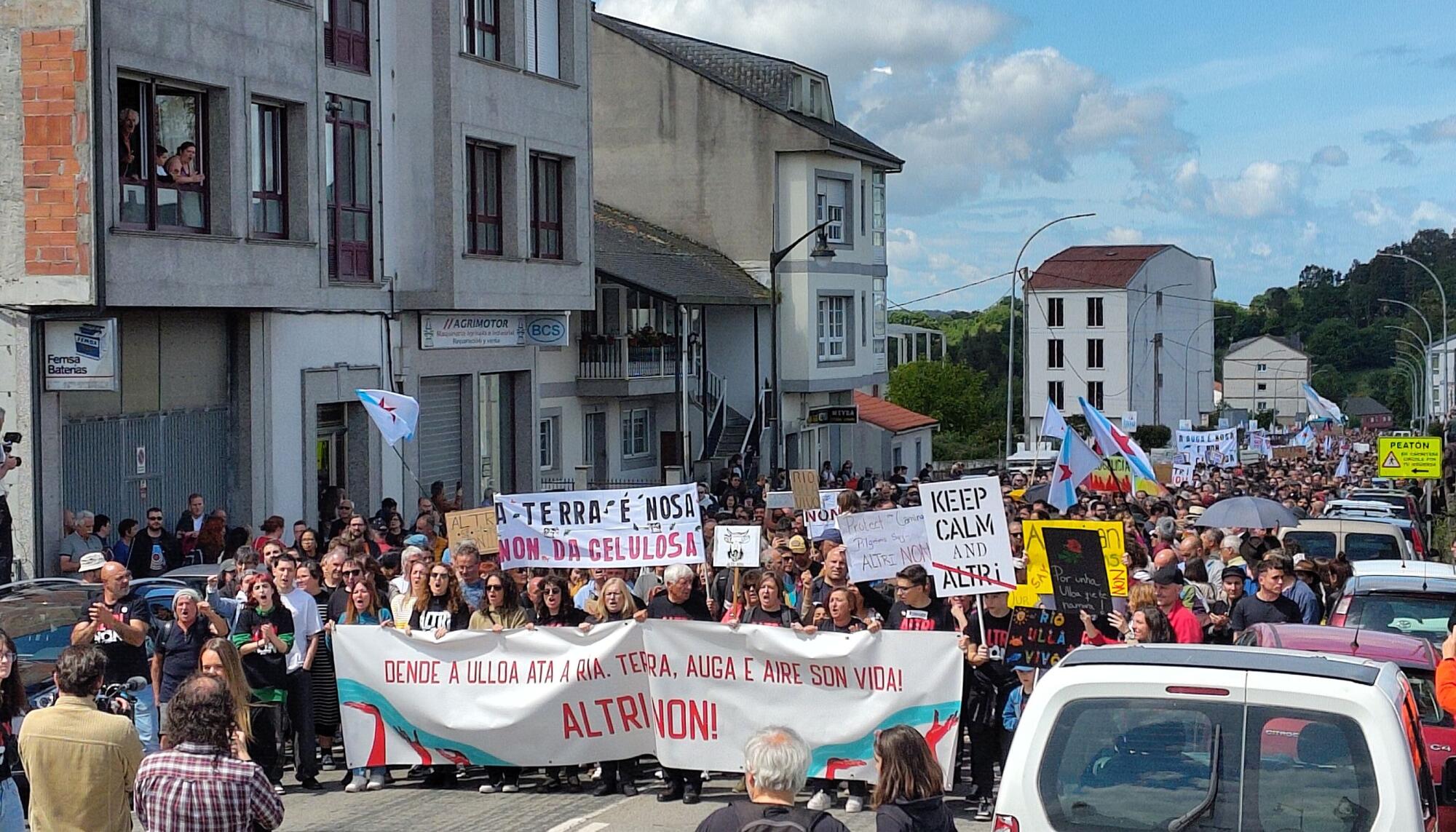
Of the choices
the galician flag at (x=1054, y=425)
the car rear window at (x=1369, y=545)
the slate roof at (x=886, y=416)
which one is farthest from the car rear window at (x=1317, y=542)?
the slate roof at (x=886, y=416)

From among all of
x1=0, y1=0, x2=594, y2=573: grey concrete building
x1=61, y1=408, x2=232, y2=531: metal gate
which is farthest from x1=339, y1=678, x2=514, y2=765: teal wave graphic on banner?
x1=61, y1=408, x2=232, y2=531: metal gate

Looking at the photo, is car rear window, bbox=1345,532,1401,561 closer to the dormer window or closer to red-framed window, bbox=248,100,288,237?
red-framed window, bbox=248,100,288,237

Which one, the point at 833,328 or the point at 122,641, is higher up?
the point at 833,328

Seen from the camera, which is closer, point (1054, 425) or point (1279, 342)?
point (1054, 425)

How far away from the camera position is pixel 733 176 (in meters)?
44.9

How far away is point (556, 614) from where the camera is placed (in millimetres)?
12312

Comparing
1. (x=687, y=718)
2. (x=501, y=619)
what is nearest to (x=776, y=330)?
(x=501, y=619)

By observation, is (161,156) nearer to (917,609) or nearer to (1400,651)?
(917,609)

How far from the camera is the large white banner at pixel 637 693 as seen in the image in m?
11.1

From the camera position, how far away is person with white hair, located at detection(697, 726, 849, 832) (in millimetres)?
5652

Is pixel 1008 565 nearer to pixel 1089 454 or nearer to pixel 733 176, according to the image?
pixel 1089 454

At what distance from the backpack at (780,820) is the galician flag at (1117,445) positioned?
21.2m

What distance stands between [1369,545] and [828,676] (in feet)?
41.6

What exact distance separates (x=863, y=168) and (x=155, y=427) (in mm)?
29289
